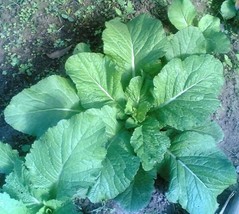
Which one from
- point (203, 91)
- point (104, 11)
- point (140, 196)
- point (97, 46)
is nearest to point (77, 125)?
point (140, 196)

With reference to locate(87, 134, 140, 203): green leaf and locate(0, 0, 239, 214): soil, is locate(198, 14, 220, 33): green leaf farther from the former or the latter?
locate(87, 134, 140, 203): green leaf

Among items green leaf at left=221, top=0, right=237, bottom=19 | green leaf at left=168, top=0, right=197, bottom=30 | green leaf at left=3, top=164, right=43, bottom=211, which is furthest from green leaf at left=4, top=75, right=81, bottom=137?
green leaf at left=221, top=0, right=237, bottom=19

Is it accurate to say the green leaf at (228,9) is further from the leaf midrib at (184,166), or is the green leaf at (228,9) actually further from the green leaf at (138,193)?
the green leaf at (138,193)

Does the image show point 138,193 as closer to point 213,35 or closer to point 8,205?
point 8,205

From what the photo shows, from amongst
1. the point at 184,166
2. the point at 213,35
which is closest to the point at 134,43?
the point at 213,35

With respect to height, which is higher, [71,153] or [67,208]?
[71,153]
